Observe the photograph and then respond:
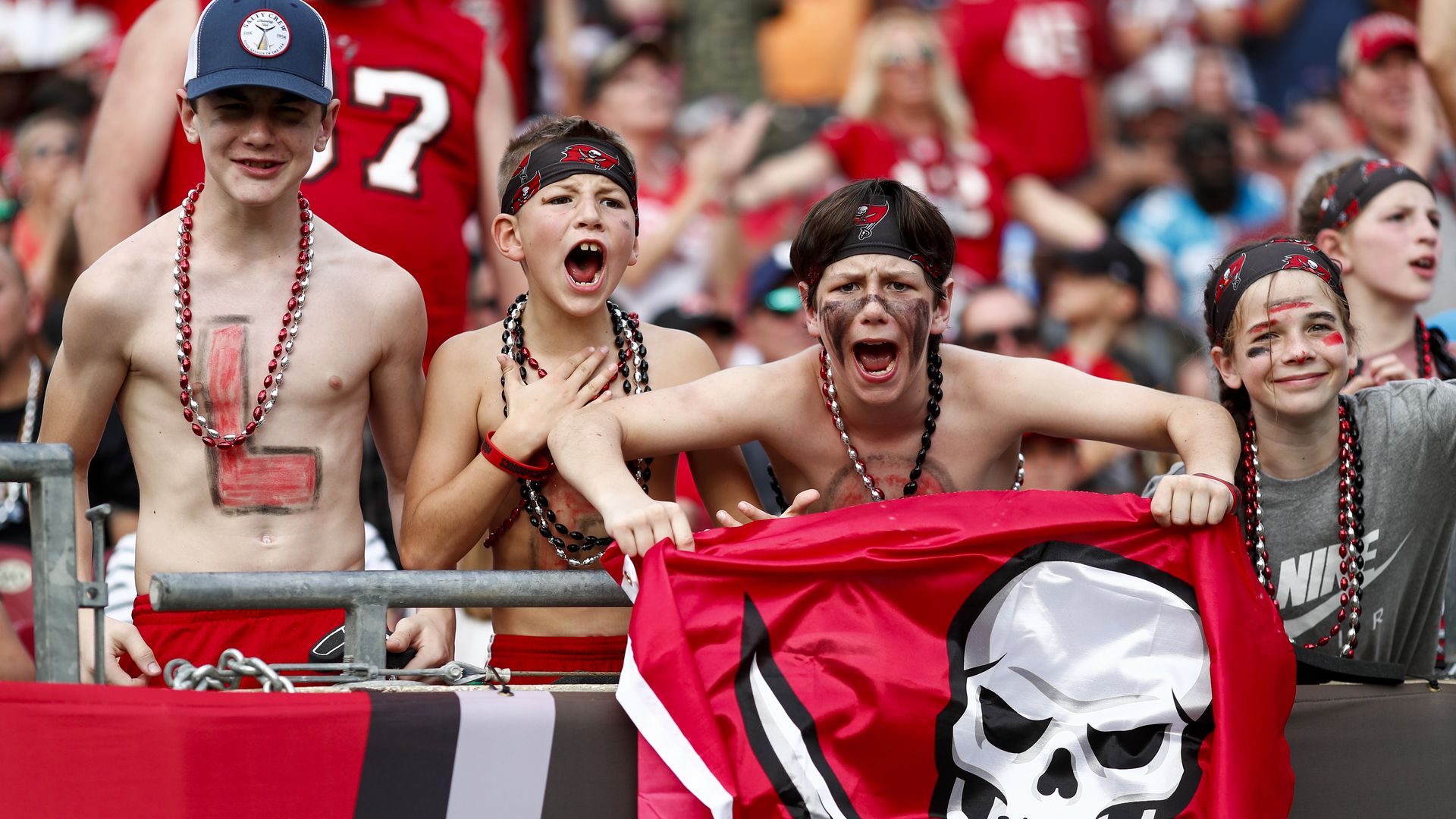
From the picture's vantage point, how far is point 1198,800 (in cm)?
300

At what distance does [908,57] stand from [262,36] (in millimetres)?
5221

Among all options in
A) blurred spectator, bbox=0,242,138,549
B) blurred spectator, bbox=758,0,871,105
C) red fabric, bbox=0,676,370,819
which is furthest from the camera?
blurred spectator, bbox=758,0,871,105

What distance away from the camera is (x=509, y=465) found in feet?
11.8

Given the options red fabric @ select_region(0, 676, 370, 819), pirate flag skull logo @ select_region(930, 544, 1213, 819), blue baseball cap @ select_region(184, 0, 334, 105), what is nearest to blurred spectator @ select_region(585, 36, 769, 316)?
blue baseball cap @ select_region(184, 0, 334, 105)

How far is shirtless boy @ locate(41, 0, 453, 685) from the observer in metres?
3.47

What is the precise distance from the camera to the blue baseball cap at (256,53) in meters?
3.43

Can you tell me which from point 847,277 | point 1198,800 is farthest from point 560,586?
point 1198,800

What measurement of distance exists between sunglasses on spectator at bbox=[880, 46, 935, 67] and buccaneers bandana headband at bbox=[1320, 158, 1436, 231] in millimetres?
3667

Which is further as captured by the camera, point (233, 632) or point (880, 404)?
point (880, 404)

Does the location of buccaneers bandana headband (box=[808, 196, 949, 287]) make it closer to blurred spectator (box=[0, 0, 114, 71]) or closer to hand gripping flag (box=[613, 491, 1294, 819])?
hand gripping flag (box=[613, 491, 1294, 819])

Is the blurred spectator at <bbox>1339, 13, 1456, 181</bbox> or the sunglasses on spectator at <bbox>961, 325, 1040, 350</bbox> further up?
the blurred spectator at <bbox>1339, 13, 1456, 181</bbox>

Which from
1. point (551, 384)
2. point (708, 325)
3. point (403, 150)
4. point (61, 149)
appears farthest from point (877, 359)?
point (61, 149)

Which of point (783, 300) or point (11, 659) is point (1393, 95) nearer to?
point (783, 300)

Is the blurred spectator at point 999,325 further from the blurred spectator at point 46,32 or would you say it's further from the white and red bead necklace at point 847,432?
the blurred spectator at point 46,32
